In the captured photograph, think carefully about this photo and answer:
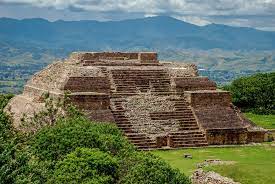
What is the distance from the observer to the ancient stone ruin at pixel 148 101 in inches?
1380

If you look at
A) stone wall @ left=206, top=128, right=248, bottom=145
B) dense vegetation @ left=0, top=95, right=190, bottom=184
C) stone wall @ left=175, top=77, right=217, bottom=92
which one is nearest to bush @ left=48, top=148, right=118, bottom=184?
dense vegetation @ left=0, top=95, right=190, bottom=184

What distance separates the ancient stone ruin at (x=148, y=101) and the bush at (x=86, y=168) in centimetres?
1336

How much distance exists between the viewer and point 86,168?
65.1 ft

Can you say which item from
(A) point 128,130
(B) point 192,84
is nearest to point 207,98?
(B) point 192,84

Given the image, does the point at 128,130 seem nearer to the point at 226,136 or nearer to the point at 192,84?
the point at 226,136

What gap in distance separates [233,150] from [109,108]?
7592 mm

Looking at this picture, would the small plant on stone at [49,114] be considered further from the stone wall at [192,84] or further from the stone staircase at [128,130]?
the stone wall at [192,84]

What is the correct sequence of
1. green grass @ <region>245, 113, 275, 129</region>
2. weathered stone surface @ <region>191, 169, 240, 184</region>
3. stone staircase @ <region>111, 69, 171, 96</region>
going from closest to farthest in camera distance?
weathered stone surface @ <region>191, 169, 240, 184</region> < stone staircase @ <region>111, 69, 171, 96</region> < green grass @ <region>245, 113, 275, 129</region>

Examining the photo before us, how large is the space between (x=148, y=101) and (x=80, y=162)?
17.9 meters

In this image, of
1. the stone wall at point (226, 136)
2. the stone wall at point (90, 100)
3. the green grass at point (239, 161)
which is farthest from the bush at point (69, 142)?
the stone wall at point (226, 136)

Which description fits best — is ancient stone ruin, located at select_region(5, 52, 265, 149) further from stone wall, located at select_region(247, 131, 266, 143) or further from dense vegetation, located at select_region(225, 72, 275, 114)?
dense vegetation, located at select_region(225, 72, 275, 114)

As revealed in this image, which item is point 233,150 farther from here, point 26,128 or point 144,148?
point 26,128

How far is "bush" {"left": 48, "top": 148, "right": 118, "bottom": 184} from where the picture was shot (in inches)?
763

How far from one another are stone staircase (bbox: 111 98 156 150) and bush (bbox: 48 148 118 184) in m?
13.2
